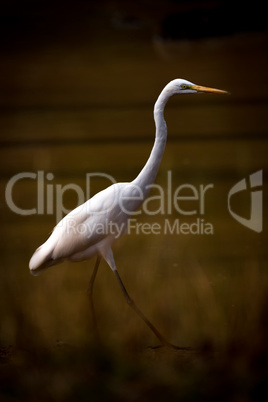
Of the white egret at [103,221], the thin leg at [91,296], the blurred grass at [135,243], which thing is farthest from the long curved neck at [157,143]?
the thin leg at [91,296]

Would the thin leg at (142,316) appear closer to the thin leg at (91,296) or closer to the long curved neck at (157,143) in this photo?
the thin leg at (91,296)

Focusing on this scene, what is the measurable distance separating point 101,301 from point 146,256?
25cm

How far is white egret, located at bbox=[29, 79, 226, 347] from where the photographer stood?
2.24 m

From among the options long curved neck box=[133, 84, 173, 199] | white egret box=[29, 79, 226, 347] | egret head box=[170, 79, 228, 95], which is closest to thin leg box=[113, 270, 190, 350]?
white egret box=[29, 79, 226, 347]

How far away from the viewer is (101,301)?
2.37 m

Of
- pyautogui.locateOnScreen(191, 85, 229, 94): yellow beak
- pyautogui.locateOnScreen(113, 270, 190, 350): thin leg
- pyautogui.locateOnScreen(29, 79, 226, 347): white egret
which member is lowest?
pyautogui.locateOnScreen(113, 270, 190, 350): thin leg

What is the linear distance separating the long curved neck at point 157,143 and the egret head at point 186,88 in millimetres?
25

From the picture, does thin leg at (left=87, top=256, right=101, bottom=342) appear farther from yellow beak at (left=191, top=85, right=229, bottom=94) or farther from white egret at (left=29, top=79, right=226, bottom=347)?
yellow beak at (left=191, top=85, right=229, bottom=94)

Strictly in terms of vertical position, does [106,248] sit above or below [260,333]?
above

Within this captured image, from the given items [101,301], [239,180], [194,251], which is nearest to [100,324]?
[101,301]

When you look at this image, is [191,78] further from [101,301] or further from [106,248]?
[101,301]

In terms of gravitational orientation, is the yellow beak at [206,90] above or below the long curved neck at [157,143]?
above

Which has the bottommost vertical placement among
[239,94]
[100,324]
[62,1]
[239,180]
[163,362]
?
[163,362]

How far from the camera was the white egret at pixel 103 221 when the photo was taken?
2.24m
